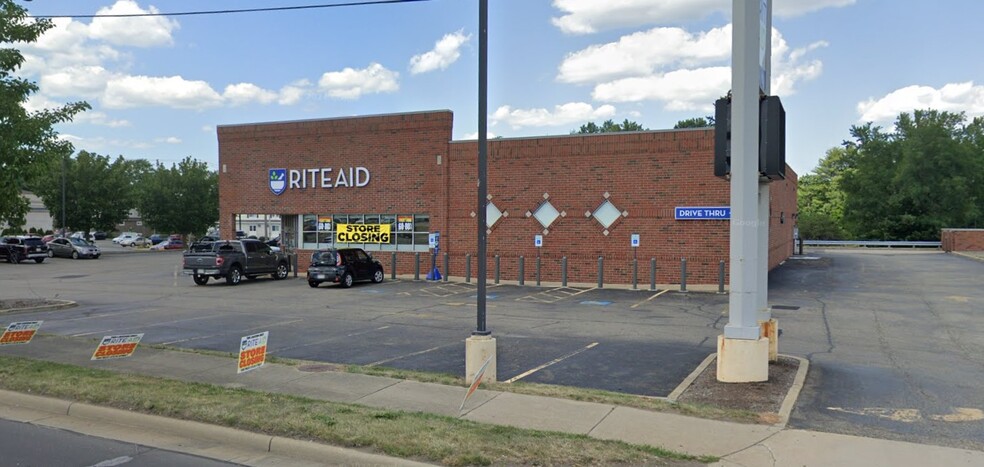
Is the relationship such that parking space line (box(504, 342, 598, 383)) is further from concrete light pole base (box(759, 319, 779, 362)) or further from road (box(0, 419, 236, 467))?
road (box(0, 419, 236, 467))

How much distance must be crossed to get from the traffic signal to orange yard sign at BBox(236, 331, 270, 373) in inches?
252

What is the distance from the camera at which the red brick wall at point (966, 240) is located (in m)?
45.4

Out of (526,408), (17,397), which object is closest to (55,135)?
(17,397)

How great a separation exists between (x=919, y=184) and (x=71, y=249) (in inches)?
2721

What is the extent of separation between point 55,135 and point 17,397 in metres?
8.46

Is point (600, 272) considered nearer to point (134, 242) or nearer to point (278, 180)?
point (278, 180)

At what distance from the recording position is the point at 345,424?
6719mm

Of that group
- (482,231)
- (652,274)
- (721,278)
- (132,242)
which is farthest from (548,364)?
(132,242)

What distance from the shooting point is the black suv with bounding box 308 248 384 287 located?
23891 millimetres

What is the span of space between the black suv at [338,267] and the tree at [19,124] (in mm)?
10084

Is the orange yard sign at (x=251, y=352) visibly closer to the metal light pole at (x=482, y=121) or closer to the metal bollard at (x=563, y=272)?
the metal light pole at (x=482, y=121)

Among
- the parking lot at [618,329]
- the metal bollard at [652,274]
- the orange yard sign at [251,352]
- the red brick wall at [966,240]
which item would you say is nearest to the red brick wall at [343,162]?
the parking lot at [618,329]

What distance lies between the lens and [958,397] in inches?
319

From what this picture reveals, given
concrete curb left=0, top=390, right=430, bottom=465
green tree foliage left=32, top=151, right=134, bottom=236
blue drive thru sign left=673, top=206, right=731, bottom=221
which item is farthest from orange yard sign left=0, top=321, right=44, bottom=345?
green tree foliage left=32, top=151, right=134, bottom=236
